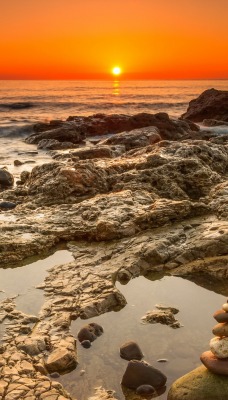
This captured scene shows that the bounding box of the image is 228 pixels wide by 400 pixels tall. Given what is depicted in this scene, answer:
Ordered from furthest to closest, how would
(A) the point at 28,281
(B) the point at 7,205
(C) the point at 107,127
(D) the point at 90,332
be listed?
(C) the point at 107,127 < (B) the point at 7,205 < (A) the point at 28,281 < (D) the point at 90,332

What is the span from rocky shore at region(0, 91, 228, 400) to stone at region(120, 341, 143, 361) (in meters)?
0.45

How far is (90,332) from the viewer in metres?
4.45

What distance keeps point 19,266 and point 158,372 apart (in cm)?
296

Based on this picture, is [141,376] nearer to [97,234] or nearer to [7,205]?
[97,234]

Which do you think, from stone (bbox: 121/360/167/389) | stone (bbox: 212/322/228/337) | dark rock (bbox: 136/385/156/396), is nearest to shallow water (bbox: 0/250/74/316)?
stone (bbox: 121/360/167/389)

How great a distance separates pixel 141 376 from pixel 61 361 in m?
0.72

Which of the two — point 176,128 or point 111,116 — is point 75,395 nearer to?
point 176,128

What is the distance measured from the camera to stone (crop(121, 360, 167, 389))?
372 cm

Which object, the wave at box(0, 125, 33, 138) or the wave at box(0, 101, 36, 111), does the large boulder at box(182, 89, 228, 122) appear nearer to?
the wave at box(0, 125, 33, 138)

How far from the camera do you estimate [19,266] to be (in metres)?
6.18

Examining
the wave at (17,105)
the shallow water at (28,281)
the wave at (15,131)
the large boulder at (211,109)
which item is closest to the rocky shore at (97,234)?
the shallow water at (28,281)

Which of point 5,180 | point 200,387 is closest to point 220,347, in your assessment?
point 200,387

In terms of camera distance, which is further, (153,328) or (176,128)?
(176,128)

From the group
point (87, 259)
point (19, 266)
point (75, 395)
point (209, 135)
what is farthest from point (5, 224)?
point (209, 135)
